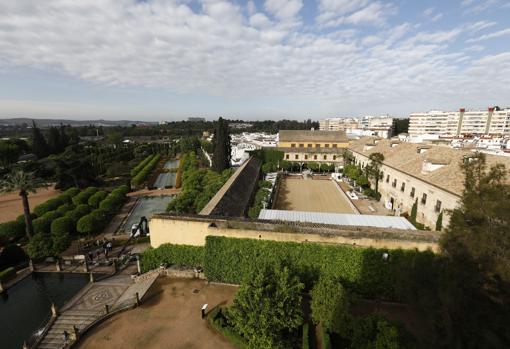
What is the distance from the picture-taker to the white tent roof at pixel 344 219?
21516 mm

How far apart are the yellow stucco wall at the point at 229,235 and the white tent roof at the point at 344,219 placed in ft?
15.6

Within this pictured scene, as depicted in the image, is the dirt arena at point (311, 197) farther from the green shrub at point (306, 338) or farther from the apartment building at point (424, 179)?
the green shrub at point (306, 338)

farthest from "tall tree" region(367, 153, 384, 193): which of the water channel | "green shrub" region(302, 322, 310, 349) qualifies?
the water channel

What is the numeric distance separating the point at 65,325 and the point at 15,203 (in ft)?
122

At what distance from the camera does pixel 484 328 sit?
7965mm

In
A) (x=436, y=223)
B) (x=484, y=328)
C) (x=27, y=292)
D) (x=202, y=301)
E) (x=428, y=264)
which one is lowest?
(x=27, y=292)

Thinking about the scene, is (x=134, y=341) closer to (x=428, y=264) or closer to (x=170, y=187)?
(x=428, y=264)

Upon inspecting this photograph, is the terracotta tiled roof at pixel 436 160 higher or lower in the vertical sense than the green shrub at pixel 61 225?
higher

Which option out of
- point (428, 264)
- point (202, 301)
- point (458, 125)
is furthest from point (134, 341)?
point (458, 125)

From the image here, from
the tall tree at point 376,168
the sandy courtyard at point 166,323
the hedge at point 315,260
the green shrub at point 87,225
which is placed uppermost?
the tall tree at point 376,168

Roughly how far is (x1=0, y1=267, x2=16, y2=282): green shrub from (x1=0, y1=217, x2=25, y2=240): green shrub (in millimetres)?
6927

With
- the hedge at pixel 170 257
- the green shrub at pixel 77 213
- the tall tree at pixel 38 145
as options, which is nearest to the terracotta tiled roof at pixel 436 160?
the hedge at pixel 170 257

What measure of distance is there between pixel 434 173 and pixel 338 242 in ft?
61.2

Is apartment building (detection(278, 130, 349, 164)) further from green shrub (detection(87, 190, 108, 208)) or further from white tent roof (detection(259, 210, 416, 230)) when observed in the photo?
green shrub (detection(87, 190, 108, 208))
